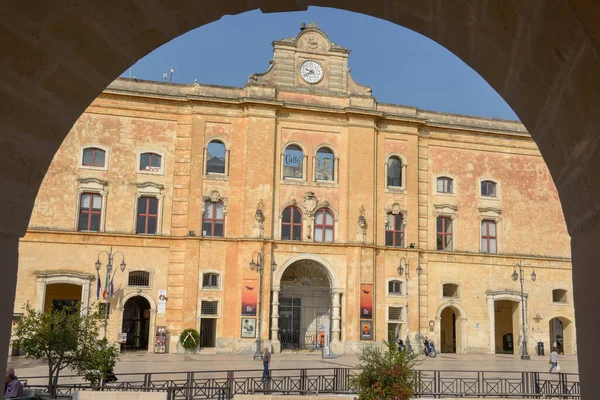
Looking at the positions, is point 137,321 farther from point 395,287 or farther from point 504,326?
point 504,326

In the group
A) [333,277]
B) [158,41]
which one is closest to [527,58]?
[158,41]

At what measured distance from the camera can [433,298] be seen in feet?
121

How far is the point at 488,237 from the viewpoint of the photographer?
38406mm

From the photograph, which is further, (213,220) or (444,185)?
(444,185)

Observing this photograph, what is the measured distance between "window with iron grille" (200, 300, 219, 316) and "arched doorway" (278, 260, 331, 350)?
13.2 ft

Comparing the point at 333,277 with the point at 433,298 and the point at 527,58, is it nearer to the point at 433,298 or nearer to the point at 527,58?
the point at 433,298

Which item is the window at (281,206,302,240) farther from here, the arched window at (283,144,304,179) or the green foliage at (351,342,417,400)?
the green foliage at (351,342,417,400)

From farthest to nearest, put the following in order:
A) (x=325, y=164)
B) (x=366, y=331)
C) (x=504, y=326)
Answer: (x=504, y=326), (x=325, y=164), (x=366, y=331)

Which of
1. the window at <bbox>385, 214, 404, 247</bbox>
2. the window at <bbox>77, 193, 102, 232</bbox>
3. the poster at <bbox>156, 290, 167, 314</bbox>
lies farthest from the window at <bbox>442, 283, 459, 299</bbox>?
the window at <bbox>77, 193, 102, 232</bbox>

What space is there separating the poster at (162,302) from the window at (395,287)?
1239 cm

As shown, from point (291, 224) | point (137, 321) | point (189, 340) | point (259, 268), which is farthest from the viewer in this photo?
point (137, 321)

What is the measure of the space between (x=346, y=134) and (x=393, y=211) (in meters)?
5.20

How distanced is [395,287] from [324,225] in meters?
5.40

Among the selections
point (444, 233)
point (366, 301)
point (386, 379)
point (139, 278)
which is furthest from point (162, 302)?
point (386, 379)
